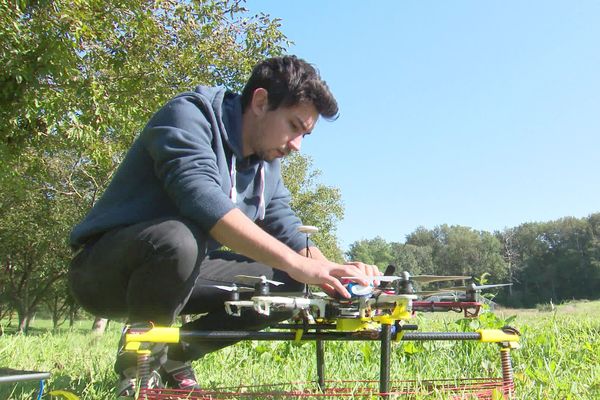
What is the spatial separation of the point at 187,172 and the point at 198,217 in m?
0.17

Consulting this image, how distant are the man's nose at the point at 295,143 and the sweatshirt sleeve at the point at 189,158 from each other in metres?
0.34

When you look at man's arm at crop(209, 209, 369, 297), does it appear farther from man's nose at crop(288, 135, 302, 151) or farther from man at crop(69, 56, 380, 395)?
man's nose at crop(288, 135, 302, 151)

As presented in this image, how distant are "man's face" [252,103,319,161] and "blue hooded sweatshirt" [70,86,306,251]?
0.34ft

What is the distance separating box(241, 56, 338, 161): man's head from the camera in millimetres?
2580

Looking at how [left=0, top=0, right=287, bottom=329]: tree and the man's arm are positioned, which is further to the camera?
[left=0, top=0, right=287, bottom=329]: tree

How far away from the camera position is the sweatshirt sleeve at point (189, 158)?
Result: 2.14 metres

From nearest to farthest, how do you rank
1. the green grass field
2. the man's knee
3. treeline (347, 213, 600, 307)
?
1. the man's knee
2. the green grass field
3. treeline (347, 213, 600, 307)

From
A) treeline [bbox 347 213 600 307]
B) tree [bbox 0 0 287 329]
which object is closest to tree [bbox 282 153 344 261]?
tree [bbox 0 0 287 329]

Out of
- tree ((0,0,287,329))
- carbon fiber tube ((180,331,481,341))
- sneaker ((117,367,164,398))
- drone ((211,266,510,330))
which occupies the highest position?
tree ((0,0,287,329))

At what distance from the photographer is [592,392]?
8.38 ft

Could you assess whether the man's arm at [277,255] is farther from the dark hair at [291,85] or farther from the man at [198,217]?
the dark hair at [291,85]

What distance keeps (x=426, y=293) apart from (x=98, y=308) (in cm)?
140

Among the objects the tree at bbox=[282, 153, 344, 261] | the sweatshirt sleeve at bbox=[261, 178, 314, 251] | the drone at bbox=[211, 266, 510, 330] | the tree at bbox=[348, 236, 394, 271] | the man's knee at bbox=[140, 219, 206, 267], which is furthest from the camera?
the tree at bbox=[348, 236, 394, 271]

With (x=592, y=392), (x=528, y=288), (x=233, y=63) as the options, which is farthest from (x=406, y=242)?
(x=592, y=392)
